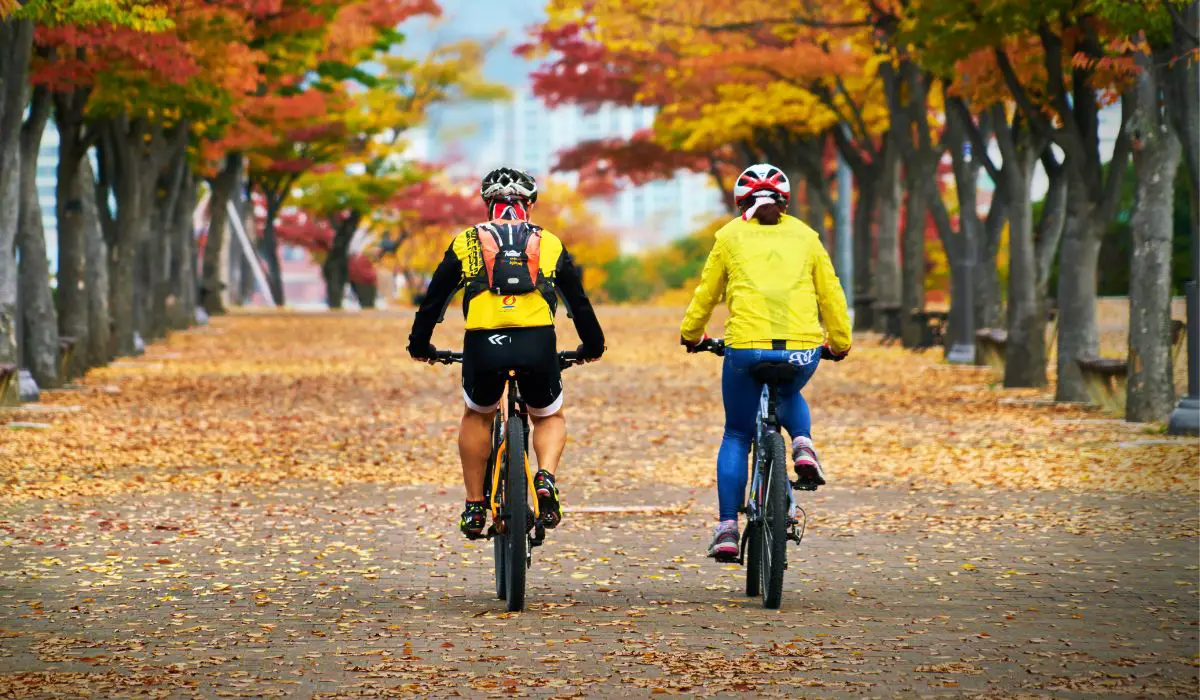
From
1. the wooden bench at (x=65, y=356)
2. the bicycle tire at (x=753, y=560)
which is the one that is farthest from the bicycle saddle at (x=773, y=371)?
the wooden bench at (x=65, y=356)

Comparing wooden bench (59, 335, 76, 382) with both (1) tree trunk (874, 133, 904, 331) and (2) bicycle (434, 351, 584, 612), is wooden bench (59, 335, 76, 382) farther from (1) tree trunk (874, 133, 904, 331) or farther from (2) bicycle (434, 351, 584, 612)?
(1) tree trunk (874, 133, 904, 331)

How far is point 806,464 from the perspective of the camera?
→ 8.92 metres

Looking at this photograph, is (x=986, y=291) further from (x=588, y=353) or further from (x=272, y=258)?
(x=272, y=258)

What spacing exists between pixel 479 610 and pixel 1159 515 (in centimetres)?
523

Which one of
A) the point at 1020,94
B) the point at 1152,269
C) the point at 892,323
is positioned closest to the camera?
the point at 1152,269

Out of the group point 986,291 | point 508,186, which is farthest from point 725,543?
point 986,291

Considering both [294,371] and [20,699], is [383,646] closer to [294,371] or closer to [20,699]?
[20,699]

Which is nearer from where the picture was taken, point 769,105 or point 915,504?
point 915,504

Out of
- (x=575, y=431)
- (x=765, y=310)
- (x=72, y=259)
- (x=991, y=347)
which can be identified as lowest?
A: (x=575, y=431)

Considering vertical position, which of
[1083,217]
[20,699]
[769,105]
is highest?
[769,105]

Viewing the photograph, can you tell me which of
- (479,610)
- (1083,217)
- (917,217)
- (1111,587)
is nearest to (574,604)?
(479,610)

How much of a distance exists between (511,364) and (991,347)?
2036cm

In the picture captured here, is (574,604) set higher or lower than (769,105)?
lower

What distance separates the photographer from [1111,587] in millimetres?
9469
